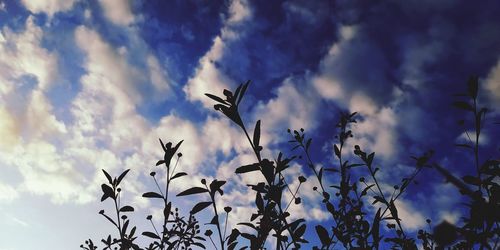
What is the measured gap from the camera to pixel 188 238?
195 inches

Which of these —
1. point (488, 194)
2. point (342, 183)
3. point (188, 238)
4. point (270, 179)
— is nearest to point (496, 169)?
point (488, 194)

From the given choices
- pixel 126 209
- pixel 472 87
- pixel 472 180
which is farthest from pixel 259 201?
pixel 472 87

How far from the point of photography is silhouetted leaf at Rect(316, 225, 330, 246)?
2.97 m

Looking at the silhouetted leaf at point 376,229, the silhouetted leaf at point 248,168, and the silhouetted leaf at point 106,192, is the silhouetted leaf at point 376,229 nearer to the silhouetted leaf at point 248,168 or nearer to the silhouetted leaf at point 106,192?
the silhouetted leaf at point 248,168

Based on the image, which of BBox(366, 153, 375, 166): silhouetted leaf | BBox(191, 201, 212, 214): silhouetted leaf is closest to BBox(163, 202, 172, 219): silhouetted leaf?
BBox(191, 201, 212, 214): silhouetted leaf

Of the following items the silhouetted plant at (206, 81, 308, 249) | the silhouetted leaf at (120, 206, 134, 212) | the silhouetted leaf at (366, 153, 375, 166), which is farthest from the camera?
the silhouetted leaf at (366, 153, 375, 166)

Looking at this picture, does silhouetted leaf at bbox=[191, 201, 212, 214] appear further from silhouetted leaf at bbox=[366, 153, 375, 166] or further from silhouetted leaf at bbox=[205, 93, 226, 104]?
silhouetted leaf at bbox=[366, 153, 375, 166]

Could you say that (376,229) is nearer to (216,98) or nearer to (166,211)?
(216,98)

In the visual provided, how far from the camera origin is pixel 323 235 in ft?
9.86

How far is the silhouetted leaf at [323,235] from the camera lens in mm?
2969

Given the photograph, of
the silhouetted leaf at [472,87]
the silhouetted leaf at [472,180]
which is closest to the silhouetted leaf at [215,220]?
the silhouetted leaf at [472,180]

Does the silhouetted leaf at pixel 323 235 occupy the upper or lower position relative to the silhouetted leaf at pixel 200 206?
lower

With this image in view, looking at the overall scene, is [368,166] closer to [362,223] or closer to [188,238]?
[362,223]

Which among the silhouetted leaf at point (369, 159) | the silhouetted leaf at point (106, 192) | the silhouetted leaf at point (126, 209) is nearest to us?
the silhouetted leaf at point (106, 192)
